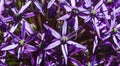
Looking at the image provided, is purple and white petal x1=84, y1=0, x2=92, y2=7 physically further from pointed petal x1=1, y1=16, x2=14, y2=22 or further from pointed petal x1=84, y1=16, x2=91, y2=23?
pointed petal x1=1, y1=16, x2=14, y2=22

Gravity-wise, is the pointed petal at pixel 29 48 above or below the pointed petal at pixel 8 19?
below

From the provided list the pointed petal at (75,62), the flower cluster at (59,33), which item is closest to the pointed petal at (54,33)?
the flower cluster at (59,33)

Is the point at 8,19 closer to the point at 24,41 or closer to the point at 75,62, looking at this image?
the point at 24,41

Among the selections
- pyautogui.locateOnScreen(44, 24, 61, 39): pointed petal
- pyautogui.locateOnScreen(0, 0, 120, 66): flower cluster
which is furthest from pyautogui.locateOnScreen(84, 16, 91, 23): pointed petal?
pyautogui.locateOnScreen(44, 24, 61, 39): pointed petal

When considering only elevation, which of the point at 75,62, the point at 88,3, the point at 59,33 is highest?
the point at 88,3

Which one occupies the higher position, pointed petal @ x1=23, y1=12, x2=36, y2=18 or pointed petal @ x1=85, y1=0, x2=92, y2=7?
pointed petal @ x1=85, y1=0, x2=92, y2=7

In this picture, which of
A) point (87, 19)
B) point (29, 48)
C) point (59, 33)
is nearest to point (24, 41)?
point (29, 48)

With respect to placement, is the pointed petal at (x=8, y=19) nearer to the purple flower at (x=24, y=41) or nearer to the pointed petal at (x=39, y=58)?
the purple flower at (x=24, y=41)

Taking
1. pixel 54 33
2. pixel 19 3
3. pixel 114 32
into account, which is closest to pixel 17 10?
pixel 19 3

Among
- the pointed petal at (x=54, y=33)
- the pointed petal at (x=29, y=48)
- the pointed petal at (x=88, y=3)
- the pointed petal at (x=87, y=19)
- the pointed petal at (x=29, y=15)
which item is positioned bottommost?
the pointed petal at (x=29, y=48)
